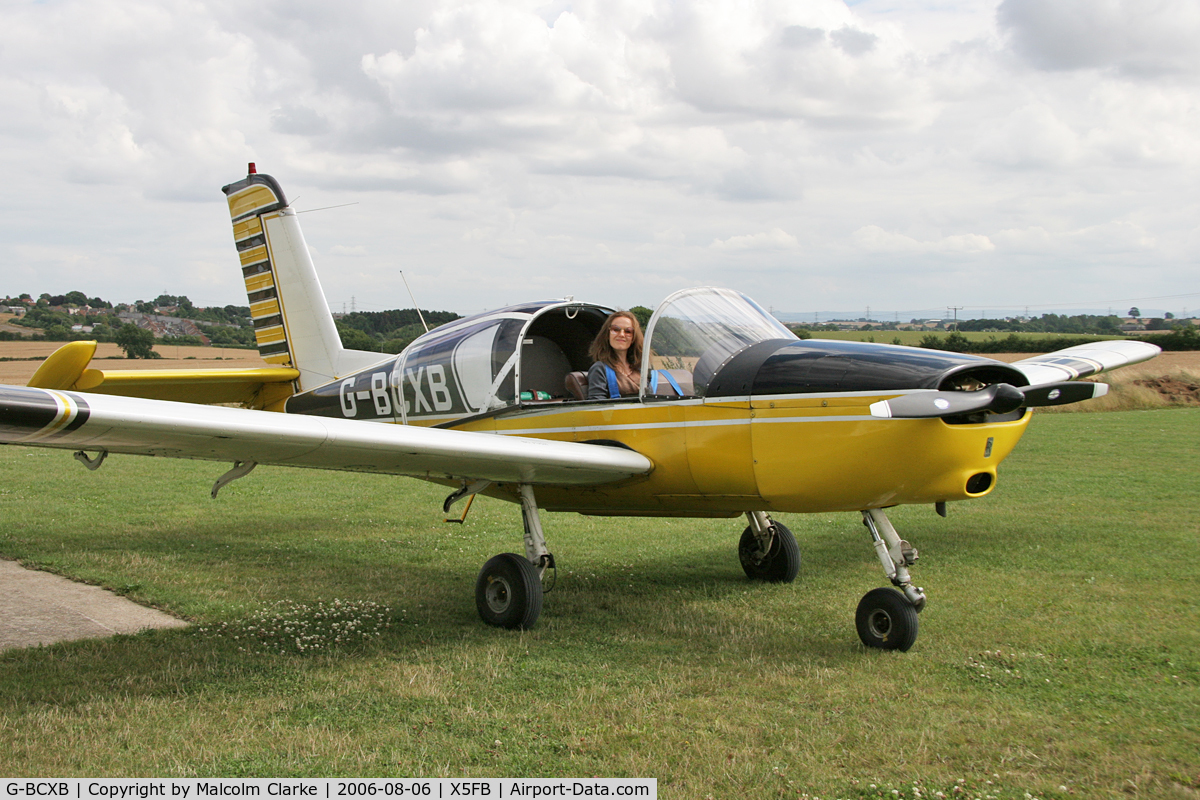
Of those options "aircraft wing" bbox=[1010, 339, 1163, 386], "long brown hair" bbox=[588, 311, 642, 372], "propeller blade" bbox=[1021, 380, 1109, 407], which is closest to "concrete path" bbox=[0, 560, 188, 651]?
"long brown hair" bbox=[588, 311, 642, 372]

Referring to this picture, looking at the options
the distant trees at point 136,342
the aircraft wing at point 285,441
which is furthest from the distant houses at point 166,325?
the aircraft wing at point 285,441

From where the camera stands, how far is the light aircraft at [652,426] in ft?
15.1

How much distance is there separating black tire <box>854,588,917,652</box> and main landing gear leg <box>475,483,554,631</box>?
6.71 feet

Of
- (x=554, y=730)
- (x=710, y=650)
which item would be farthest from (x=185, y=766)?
(x=710, y=650)

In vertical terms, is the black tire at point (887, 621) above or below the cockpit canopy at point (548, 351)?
below

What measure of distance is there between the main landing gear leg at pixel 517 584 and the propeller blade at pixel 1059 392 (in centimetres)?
310

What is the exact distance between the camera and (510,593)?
5.75m

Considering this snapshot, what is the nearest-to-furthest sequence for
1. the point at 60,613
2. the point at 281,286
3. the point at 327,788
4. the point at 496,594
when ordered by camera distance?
the point at 327,788, the point at 496,594, the point at 60,613, the point at 281,286

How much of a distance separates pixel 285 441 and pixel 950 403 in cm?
352

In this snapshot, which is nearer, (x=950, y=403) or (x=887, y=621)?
(x=950, y=403)

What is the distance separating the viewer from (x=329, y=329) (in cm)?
896

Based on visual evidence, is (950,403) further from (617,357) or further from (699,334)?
(617,357)

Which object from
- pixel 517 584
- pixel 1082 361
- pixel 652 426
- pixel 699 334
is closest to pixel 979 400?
pixel 699 334

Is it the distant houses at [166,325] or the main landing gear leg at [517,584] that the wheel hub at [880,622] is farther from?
the distant houses at [166,325]
